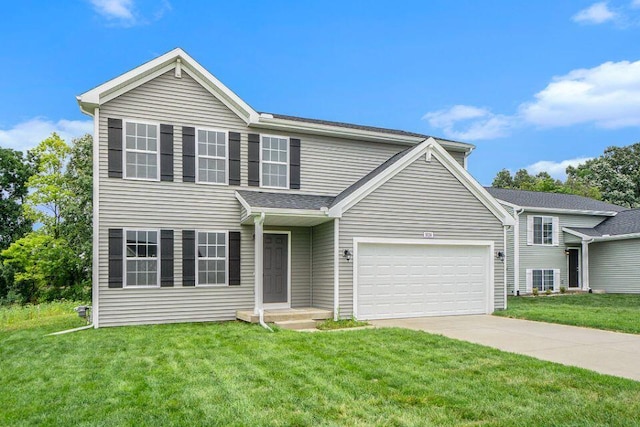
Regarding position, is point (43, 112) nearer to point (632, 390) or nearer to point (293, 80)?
point (293, 80)

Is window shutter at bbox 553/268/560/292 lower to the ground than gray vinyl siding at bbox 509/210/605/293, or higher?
lower

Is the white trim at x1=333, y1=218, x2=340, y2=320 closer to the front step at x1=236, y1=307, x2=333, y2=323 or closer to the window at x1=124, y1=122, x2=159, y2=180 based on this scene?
the front step at x1=236, y1=307, x2=333, y2=323

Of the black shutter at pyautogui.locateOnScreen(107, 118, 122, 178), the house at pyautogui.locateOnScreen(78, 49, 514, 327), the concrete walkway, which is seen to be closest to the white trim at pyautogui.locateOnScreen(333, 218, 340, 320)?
the house at pyautogui.locateOnScreen(78, 49, 514, 327)

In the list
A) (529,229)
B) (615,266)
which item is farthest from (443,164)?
(615,266)

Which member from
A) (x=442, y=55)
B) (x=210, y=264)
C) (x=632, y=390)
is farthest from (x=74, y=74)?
(x=632, y=390)

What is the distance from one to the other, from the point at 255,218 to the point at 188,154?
2526mm

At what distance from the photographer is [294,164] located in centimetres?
1284

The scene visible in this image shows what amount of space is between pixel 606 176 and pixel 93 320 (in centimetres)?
4215

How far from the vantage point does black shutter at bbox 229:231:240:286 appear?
11797 millimetres

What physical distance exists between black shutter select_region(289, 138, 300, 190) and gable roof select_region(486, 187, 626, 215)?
1249 centimetres

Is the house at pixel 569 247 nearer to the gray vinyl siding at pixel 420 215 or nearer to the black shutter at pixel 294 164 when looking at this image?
the gray vinyl siding at pixel 420 215

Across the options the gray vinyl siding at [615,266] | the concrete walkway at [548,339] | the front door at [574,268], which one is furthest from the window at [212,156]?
the gray vinyl siding at [615,266]

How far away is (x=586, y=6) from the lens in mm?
15445

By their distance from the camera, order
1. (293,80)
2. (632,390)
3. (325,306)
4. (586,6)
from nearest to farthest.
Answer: (632,390) → (325,306) → (586,6) → (293,80)
